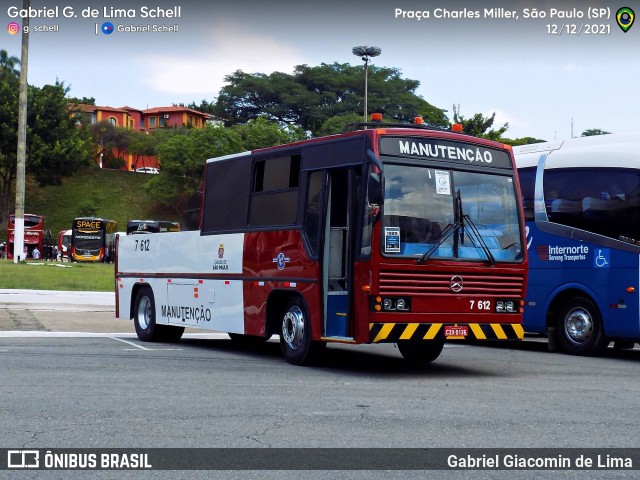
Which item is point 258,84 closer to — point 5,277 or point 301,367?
point 5,277

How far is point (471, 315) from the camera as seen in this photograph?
12727 mm

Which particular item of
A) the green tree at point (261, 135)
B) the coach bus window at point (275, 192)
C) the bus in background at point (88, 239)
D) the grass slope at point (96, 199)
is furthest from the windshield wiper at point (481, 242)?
the grass slope at point (96, 199)

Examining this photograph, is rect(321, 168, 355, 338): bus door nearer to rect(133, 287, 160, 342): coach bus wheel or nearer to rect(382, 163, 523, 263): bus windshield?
rect(382, 163, 523, 263): bus windshield

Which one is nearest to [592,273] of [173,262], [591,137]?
[591,137]

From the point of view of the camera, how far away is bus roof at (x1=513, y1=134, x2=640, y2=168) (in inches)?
624

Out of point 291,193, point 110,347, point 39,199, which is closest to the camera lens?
point 291,193

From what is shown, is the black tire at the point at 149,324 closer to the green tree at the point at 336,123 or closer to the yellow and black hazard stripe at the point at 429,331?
the yellow and black hazard stripe at the point at 429,331

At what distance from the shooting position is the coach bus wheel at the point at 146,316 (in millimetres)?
17875

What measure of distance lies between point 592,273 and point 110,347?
809 centimetres

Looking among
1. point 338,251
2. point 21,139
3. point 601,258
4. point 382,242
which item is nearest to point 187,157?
point 21,139

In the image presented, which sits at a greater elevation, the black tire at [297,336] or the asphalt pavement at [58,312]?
the black tire at [297,336]

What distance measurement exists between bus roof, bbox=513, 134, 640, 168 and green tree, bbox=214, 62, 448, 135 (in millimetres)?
61780

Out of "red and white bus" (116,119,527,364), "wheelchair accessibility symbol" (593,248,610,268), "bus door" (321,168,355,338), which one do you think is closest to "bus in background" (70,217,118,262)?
"red and white bus" (116,119,527,364)

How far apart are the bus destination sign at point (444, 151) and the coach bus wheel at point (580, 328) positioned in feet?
13.4
